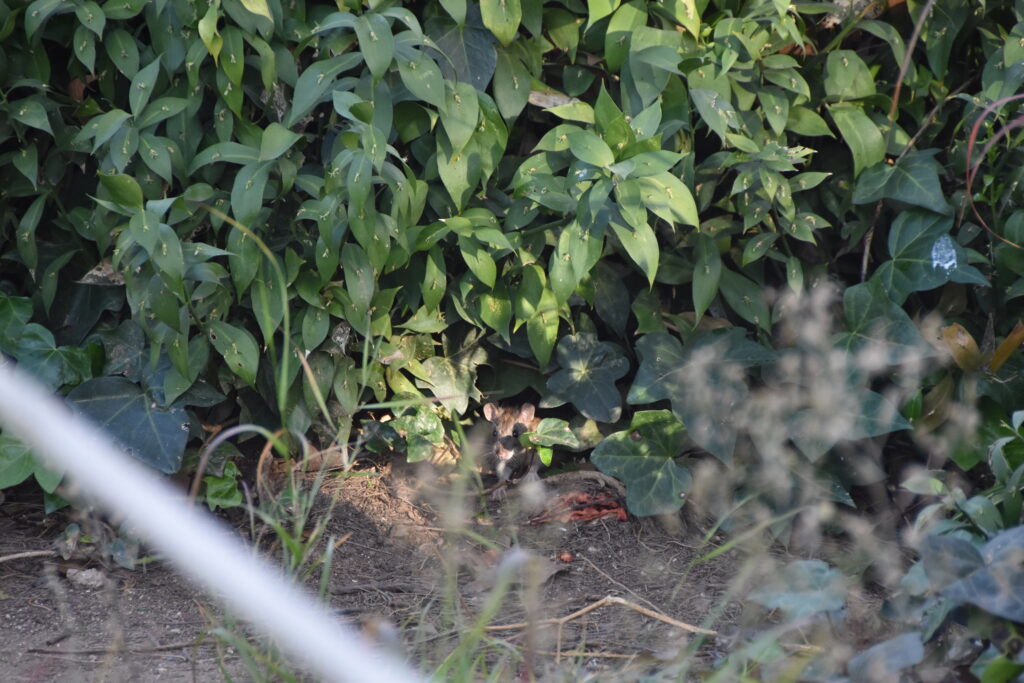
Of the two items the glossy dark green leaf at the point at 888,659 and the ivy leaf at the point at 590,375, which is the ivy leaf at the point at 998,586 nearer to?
the glossy dark green leaf at the point at 888,659

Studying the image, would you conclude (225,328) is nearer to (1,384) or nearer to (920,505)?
(1,384)

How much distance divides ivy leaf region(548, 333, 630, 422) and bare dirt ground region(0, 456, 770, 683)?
0.19 m

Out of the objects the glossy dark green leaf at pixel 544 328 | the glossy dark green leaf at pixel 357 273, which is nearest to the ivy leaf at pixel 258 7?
the glossy dark green leaf at pixel 357 273

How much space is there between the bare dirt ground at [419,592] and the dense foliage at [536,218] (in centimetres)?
14

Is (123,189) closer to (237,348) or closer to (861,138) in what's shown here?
(237,348)

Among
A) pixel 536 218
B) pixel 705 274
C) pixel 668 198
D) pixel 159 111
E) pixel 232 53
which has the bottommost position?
pixel 705 274

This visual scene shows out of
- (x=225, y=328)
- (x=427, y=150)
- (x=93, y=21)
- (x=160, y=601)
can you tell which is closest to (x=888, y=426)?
(x=427, y=150)

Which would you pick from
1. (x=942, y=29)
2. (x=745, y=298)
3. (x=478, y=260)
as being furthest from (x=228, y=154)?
(x=942, y=29)

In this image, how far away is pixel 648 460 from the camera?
2180 mm

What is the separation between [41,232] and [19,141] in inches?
8.9

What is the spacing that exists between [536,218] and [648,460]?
23.7 inches

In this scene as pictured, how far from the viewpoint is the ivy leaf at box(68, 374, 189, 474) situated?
206 centimetres

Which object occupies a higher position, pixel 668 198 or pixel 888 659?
pixel 668 198

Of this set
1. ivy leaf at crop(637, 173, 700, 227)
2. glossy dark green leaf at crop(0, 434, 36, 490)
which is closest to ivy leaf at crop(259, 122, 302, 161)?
ivy leaf at crop(637, 173, 700, 227)
